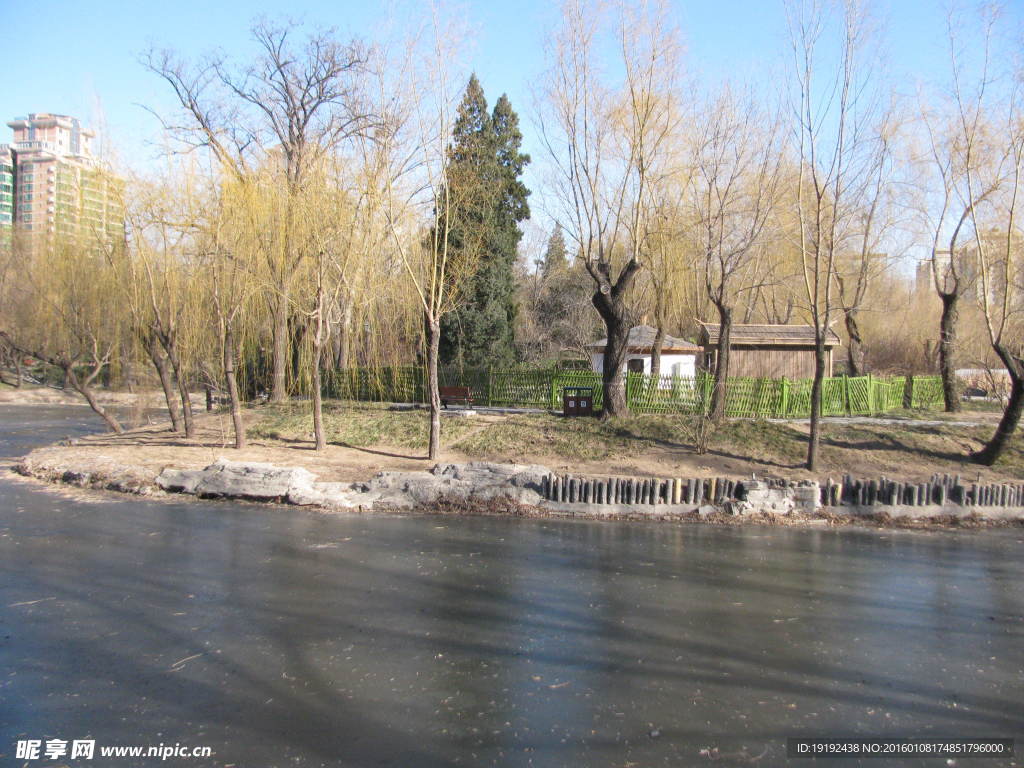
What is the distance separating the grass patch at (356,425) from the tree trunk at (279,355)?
1294 mm

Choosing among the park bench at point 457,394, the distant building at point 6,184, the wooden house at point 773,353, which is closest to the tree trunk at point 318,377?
the park bench at point 457,394

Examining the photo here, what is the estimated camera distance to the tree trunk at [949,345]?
63.3 feet

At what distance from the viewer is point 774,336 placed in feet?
86.4

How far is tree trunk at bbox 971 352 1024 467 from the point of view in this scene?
14.4 metres

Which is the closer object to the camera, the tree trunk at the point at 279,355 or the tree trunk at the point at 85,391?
the tree trunk at the point at 85,391

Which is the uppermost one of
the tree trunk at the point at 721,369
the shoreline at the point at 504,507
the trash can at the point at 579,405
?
the tree trunk at the point at 721,369

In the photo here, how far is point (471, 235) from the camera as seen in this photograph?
905 inches

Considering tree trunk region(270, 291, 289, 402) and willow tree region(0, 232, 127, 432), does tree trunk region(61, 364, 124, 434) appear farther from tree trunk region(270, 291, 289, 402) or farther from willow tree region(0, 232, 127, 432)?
tree trunk region(270, 291, 289, 402)

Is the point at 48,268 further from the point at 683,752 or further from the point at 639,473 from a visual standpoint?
the point at 683,752

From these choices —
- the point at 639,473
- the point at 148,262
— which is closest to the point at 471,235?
the point at 148,262

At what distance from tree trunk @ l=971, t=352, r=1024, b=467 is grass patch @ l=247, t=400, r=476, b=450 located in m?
11.9

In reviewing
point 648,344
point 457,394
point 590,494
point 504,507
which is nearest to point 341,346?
point 457,394

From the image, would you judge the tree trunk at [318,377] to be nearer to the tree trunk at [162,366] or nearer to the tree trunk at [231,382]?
the tree trunk at [231,382]

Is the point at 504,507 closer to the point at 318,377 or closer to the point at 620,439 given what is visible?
the point at 620,439
